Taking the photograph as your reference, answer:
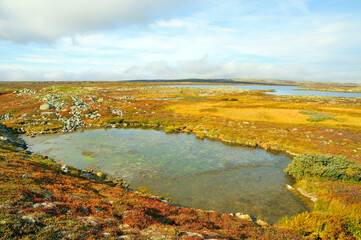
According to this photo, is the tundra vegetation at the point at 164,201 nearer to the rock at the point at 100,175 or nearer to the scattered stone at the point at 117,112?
the rock at the point at 100,175

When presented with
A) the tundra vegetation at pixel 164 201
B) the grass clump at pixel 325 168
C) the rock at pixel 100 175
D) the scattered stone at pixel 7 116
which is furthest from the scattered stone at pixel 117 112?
the grass clump at pixel 325 168

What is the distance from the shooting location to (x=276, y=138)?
35.8m

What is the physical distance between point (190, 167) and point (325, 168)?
15676 mm

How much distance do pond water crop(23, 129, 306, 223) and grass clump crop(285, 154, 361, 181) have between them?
179 cm

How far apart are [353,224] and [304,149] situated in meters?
22.2

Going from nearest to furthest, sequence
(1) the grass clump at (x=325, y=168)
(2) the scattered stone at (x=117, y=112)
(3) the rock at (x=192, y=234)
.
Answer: (3) the rock at (x=192, y=234), (1) the grass clump at (x=325, y=168), (2) the scattered stone at (x=117, y=112)

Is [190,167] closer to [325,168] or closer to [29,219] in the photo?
[325,168]

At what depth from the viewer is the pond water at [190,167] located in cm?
1778

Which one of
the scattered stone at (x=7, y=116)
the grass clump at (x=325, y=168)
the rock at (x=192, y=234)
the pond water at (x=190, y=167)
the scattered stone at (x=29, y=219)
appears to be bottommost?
the pond water at (x=190, y=167)

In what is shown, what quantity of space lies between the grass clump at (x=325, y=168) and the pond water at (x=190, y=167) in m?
1.79

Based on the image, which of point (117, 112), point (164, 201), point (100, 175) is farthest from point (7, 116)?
point (164, 201)

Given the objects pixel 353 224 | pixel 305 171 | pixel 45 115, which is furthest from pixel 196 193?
pixel 45 115

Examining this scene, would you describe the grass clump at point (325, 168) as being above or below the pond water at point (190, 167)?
above

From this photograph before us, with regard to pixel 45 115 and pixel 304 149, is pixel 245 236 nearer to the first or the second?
pixel 304 149
